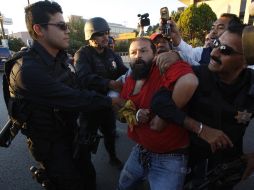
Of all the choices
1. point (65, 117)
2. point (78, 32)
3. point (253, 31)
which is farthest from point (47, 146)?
point (78, 32)

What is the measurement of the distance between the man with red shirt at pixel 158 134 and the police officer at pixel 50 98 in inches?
11.2

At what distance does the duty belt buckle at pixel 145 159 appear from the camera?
194cm

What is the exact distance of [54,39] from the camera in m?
2.18

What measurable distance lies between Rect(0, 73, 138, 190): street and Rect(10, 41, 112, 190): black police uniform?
4.25ft

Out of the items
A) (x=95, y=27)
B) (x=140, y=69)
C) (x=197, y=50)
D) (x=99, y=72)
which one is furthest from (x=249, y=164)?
(x=95, y=27)

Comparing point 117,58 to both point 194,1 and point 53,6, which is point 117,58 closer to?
point 53,6

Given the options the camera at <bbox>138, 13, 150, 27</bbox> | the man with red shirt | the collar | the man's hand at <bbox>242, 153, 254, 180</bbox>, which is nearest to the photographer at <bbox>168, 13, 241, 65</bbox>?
the camera at <bbox>138, 13, 150, 27</bbox>

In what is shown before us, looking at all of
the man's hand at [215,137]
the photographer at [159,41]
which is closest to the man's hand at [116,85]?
the photographer at [159,41]

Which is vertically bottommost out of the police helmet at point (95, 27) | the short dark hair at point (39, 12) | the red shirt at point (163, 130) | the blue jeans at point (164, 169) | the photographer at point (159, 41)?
the blue jeans at point (164, 169)

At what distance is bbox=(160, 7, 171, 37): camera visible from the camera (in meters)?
2.74

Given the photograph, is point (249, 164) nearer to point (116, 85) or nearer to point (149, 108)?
point (149, 108)

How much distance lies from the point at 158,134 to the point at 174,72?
0.44 meters

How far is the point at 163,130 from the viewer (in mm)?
1788

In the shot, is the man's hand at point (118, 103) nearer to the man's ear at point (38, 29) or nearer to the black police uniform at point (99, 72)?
the man's ear at point (38, 29)
